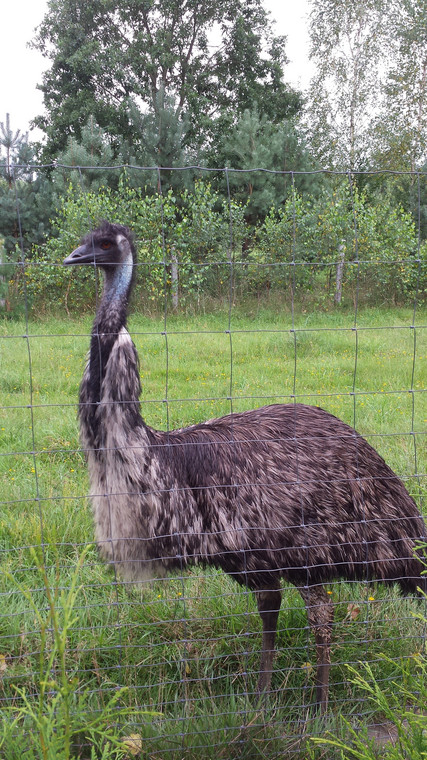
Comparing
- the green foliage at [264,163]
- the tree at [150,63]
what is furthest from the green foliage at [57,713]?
the tree at [150,63]

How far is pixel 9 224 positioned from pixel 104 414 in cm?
876

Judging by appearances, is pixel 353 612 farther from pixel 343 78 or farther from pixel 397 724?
pixel 343 78

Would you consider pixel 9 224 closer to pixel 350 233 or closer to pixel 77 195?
pixel 77 195

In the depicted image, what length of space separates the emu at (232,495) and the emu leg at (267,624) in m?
0.01

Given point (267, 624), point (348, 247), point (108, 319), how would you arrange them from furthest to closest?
point (348, 247) → point (267, 624) → point (108, 319)

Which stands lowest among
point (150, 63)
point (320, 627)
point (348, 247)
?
point (320, 627)

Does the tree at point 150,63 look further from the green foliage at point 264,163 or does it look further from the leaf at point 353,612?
the leaf at point 353,612

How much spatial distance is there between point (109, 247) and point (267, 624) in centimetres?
185

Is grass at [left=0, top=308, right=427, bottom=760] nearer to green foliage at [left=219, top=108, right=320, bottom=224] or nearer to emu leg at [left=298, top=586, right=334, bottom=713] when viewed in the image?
emu leg at [left=298, top=586, right=334, bottom=713]

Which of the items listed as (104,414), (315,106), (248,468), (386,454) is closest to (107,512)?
(104,414)

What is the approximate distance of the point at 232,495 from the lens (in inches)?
101

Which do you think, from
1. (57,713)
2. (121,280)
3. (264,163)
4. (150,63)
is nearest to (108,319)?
(121,280)

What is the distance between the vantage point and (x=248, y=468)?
2635 mm

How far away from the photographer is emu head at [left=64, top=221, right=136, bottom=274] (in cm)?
262
